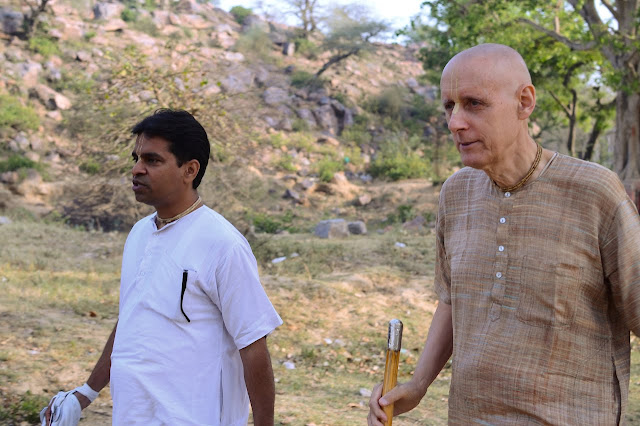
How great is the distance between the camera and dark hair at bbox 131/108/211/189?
2.05m

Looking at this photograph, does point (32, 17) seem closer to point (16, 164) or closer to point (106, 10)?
point (106, 10)

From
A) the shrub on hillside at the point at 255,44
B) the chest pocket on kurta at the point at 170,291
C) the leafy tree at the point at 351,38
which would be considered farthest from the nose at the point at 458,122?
the shrub on hillside at the point at 255,44

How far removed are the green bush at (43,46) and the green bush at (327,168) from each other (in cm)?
977

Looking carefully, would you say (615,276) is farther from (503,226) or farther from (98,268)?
(98,268)

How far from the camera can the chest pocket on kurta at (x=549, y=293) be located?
56.1 inches

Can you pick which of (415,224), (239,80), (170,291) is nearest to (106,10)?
(239,80)

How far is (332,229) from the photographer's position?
1183 cm

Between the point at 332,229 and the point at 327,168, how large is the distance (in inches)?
331

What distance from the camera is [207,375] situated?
187 centimetres

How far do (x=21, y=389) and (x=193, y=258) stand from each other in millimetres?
2858

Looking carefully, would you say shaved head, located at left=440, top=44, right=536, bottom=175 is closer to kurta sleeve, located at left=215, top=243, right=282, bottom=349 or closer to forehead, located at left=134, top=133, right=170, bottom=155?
kurta sleeve, located at left=215, top=243, right=282, bottom=349

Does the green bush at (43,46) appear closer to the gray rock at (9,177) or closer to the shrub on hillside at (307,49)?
the gray rock at (9,177)

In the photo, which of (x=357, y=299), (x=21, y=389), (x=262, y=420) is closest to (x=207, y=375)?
(x=262, y=420)

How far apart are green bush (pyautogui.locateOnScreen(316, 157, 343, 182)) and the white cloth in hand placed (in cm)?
1722
